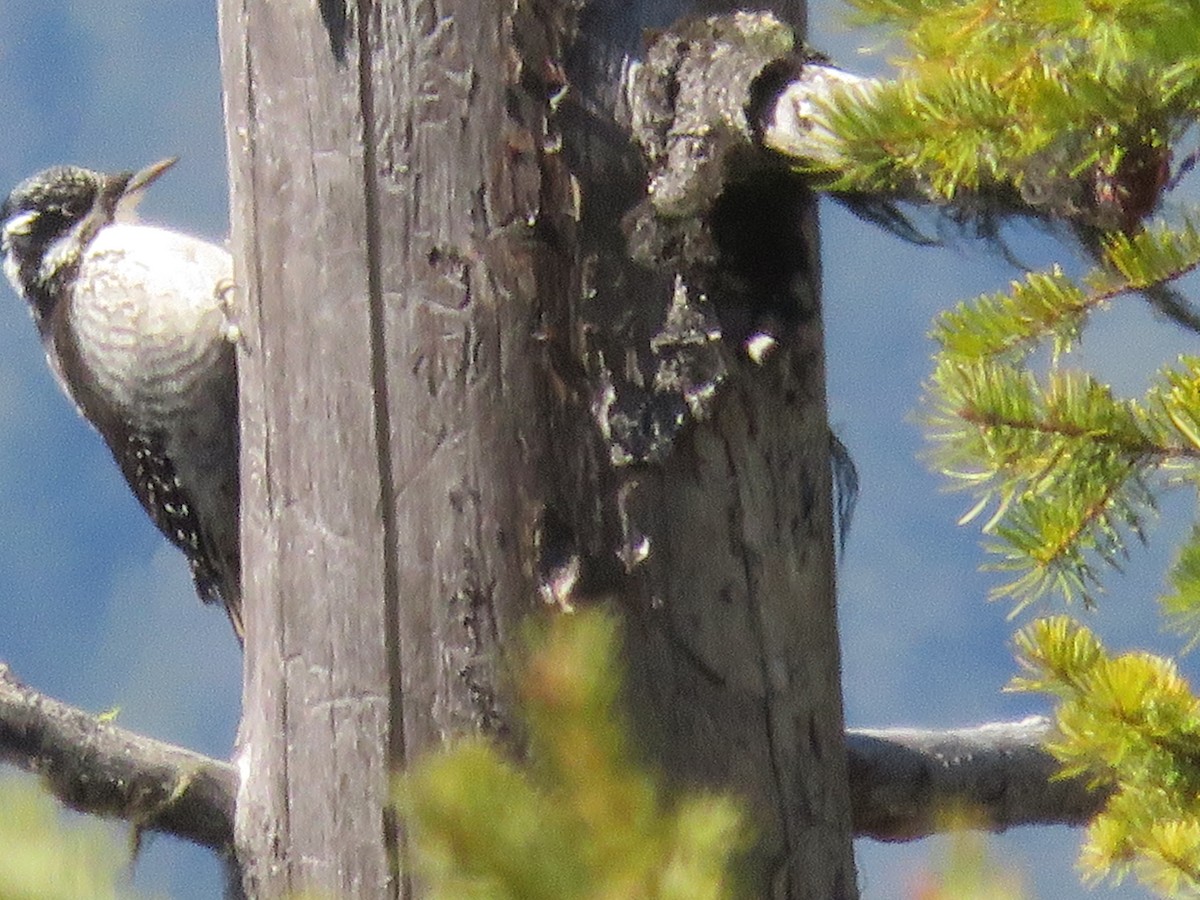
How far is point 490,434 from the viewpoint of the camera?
6.72 ft

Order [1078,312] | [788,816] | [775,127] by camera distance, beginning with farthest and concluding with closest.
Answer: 1. [788,816]
2. [775,127]
3. [1078,312]

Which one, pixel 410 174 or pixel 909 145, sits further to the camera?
pixel 410 174

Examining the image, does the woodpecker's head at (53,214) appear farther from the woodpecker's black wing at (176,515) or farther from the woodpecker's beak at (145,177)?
the woodpecker's black wing at (176,515)

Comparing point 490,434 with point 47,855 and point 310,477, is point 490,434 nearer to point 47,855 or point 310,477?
point 310,477

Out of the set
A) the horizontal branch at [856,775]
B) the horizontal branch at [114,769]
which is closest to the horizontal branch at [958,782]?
the horizontal branch at [856,775]

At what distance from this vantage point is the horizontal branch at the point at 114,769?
2.17 m

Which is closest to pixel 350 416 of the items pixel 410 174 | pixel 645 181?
pixel 410 174

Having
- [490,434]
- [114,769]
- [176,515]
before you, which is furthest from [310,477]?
[176,515]

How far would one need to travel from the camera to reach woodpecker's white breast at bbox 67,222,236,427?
3.29m

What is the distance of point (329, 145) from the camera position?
212 centimetres

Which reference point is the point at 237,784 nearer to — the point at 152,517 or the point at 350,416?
the point at 350,416

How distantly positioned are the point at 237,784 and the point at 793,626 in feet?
2.39

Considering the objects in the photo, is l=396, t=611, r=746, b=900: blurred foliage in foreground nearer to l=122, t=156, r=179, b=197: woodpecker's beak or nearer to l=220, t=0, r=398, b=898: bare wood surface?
l=220, t=0, r=398, b=898: bare wood surface

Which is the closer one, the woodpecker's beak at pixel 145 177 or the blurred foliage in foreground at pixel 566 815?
the blurred foliage in foreground at pixel 566 815
